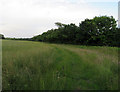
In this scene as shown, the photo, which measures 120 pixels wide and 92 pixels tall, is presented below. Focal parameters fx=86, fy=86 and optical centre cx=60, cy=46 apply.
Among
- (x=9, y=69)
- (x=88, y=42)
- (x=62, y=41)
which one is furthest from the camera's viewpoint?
(x=62, y=41)

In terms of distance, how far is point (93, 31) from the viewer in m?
21.2

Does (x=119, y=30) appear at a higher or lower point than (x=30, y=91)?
higher

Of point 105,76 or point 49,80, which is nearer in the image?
point 49,80

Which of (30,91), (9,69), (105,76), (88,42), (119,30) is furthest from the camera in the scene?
(88,42)

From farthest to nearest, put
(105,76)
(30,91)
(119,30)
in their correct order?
(119,30) → (105,76) → (30,91)

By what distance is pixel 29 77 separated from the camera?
2.47m

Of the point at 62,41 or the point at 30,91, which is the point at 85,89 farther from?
the point at 62,41

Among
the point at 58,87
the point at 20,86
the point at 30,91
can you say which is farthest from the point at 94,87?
the point at 20,86

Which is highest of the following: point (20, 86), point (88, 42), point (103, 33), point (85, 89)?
point (103, 33)

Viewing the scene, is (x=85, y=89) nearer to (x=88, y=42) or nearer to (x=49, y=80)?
(x=49, y=80)

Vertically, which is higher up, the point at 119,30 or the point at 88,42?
the point at 119,30

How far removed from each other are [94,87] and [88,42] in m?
22.0

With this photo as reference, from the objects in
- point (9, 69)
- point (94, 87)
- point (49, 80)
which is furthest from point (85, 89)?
point (9, 69)

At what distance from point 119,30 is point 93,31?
619 cm
